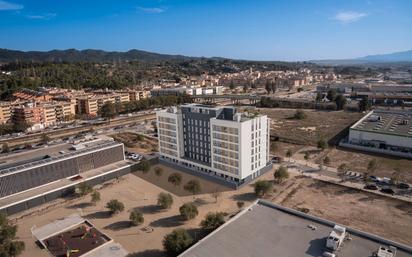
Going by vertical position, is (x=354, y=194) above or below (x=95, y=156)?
below

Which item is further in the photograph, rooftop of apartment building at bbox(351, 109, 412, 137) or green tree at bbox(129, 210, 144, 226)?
rooftop of apartment building at bbox(351, 109, 412, 137)

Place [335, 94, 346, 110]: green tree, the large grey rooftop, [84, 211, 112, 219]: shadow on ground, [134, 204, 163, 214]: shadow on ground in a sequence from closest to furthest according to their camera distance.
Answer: the large grey rooftop
[84, 211, 112, 219]: shadow on ground
[134, 204, 163, 214]: shadow on ground
[335, 94, 346, 110]: green tree

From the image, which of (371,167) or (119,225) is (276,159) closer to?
(371,167)

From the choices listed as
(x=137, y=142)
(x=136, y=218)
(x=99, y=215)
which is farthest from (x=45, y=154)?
(x=137, y=142)

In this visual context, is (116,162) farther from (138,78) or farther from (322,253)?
(138,78)

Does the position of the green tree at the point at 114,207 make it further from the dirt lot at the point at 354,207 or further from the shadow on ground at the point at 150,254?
the dirt lot at the point at 354,207

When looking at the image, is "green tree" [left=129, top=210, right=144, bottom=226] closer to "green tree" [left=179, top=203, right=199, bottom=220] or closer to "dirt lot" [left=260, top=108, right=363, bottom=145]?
"green tree" [left=179, top=203, right=199, bottom=220]

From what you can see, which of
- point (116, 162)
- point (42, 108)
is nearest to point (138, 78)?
point (42, 108)

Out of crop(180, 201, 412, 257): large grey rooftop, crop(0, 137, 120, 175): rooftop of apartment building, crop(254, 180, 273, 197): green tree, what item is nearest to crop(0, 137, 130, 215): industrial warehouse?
crop(0, 137, 120, 175): rooftop of apartment building
